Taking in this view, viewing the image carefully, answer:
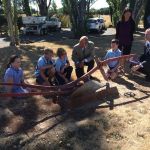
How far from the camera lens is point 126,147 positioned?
5.13 metres

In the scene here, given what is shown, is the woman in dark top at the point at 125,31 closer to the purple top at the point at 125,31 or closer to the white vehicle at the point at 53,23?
the purple top at the point at 125,31

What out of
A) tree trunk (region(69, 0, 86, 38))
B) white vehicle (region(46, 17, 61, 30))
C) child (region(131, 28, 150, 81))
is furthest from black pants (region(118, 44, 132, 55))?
white vehicle (region(46, 17, 61, 30))

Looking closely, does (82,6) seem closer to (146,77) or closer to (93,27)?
(93,27)

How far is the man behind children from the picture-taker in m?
8.56

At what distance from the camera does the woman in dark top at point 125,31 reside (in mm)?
9367

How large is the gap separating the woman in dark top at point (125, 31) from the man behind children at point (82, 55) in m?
1.17

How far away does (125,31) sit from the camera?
9430mm

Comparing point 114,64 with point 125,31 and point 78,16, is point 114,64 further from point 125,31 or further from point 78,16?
point 78,16

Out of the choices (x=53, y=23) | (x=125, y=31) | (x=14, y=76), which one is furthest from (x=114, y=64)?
(x=53, y=23)

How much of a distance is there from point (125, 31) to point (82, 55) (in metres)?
1.48

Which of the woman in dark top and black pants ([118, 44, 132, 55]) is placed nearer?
the woman in dark top

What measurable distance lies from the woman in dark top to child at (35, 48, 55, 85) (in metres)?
2.49

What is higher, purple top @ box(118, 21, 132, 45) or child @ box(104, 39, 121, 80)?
purple top @ box(118, 21, 132, 45)

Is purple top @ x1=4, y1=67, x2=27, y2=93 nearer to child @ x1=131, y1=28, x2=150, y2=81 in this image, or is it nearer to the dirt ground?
the dirt ground
